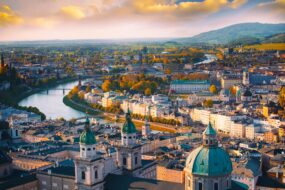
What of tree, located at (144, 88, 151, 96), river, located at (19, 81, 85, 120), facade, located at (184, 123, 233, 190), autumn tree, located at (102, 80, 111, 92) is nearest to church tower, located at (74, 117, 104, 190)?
facade, located at (184, 123, 233, 190)

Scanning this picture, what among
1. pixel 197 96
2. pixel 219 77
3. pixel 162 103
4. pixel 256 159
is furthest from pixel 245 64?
→ pixel 256 159

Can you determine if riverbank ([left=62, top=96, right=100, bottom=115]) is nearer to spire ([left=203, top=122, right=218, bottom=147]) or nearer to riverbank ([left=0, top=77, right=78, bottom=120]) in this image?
riverbank ([left=0, top=77, right=78, bottom=120])

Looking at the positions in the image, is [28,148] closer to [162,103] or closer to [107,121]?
[107,121]

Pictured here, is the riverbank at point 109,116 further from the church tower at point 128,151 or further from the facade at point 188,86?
the church tower at point 128,151

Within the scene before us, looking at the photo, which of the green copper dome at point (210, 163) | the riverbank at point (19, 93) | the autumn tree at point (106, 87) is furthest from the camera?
the autumn tree at point (106, 87)

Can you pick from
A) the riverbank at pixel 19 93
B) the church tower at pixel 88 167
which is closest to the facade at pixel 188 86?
the riverbank at pixel 19 93

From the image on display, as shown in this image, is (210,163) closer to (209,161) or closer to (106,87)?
(209,161)

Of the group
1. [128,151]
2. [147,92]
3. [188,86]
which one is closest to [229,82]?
[188,86]
